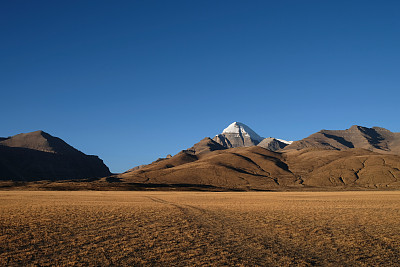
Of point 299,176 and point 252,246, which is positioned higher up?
point 299,176

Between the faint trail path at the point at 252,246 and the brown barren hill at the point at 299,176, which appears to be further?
the brown barren hill at the point at 299,176

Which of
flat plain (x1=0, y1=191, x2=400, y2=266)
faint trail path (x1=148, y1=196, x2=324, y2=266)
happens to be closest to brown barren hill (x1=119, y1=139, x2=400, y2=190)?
flat plain (x1=0, y1=191, x2=400, y2=266)

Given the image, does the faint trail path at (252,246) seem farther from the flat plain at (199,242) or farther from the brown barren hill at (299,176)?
the brown barren hill at (299,176)

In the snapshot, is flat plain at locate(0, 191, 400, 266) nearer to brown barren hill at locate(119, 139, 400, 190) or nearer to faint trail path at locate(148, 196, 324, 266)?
faint trail path at locate(148, 196, 324, 266)

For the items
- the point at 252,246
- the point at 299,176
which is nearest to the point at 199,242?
the point at 252,246

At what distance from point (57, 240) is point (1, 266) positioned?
18.0 ft

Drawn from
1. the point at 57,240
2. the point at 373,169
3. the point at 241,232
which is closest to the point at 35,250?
the point at 57,240

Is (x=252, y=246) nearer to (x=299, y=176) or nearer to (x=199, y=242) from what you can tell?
(x=199, y=242)

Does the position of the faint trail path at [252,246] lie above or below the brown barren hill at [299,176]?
below

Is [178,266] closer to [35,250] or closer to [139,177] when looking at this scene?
[35,250]

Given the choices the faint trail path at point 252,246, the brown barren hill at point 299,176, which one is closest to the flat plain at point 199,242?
the faint trail path at point 252,246

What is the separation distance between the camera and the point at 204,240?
60.7 ft

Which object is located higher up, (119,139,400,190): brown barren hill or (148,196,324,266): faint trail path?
(119,139,400,190): brown barren hill

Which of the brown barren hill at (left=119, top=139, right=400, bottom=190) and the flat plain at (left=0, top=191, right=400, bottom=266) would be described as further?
the brown barren hill at (left=119, top=139, right=400, bottom=190)
